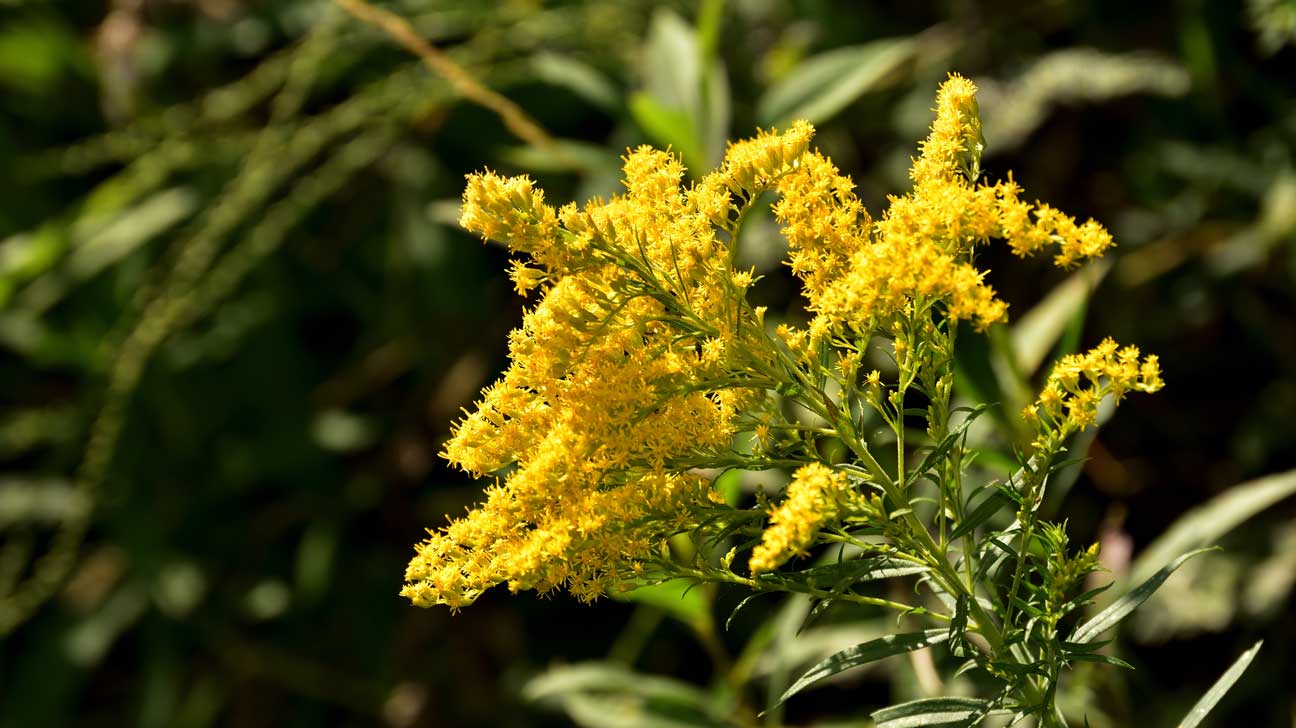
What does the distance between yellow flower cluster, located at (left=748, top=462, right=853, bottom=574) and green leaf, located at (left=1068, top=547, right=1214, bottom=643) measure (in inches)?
11.6

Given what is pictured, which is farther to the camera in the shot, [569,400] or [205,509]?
[205,509]

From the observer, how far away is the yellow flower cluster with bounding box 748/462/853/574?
94 centimetres

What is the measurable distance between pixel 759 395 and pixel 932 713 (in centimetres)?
33

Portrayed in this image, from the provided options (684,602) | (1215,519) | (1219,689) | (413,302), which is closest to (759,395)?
(1219,689)

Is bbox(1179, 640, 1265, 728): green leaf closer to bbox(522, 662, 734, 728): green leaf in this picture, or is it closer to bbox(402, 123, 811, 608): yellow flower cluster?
bbox(402, 123, 811, 608): yellow flower cluster

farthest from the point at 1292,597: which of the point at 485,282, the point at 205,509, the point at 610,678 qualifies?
the point at 205,509

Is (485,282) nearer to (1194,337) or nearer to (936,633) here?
(1194,337)

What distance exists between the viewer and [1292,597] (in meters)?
2.42

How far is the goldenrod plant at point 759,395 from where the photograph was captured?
A: 1.05 meters

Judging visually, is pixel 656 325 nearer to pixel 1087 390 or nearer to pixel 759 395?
pixel 759 395

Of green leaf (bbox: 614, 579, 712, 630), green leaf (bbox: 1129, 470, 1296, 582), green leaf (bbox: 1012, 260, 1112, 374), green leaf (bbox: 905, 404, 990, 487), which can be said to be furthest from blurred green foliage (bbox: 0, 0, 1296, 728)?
green leaf (bbox: 905, 404, 990, 487)

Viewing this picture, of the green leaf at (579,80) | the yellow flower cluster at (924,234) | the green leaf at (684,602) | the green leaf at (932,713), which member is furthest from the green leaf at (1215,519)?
the green leaf at (579,80)

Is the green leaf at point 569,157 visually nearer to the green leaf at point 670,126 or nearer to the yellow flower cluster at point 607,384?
the green leaf at point 670,126

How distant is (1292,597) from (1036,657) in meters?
1.63
